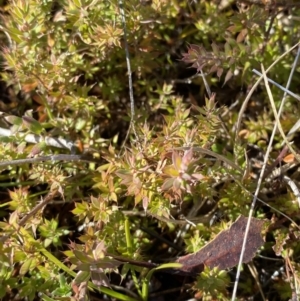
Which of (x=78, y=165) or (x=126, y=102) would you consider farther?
(x=126, y=102)

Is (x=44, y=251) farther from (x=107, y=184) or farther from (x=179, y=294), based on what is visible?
(x=179, y=294)

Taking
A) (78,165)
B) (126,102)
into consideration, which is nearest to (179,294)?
(78,165)

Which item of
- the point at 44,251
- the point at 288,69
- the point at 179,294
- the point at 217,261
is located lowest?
the point at 179,294

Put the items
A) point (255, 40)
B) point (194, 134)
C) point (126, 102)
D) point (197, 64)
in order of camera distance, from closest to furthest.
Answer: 1. point (194, 134)
2. point (197, 64)
3. point (255, 40)
4. point (126, 102)

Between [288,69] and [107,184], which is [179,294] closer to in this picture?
[107,184]

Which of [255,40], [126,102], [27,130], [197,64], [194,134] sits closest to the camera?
[194,134]

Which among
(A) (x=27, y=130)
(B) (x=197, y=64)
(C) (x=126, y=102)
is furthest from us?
(C) (x=126, y=102)

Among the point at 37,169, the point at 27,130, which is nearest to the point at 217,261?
the point at 37,169

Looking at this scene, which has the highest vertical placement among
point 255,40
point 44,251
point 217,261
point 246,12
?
point 246,12

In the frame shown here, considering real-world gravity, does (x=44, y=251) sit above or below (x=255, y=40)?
below
